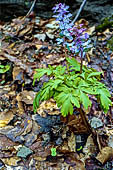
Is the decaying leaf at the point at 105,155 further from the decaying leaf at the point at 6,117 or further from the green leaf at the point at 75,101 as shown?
the decaying leaf at the point at 6,117

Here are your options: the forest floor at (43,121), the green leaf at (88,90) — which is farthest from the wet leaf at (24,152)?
the green leaf at (88,90)

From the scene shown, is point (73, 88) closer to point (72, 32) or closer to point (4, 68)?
point (72, 32)

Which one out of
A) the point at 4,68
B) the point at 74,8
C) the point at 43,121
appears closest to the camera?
the point at 43,121

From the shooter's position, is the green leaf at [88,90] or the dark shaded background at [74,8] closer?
the green leaf at [88,90]

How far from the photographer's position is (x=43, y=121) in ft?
9.86

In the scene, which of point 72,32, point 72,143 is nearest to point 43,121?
point 72,143

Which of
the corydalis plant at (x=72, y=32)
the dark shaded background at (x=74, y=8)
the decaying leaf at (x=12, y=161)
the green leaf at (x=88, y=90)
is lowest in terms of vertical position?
the decaying leaf at (x=12, y=161)

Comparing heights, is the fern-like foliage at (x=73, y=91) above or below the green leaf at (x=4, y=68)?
above

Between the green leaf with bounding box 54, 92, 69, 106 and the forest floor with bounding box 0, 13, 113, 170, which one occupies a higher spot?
the green leaf with bounding box 54, 92, 69, 106

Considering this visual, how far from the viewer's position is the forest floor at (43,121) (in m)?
2.56

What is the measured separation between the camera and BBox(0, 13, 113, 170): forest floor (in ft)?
8.41

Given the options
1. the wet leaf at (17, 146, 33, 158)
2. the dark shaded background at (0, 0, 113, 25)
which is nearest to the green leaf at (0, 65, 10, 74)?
the wet leaf at (17, 146, 33, 158)

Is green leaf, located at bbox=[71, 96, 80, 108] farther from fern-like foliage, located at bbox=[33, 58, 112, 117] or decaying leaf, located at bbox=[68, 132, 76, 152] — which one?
decaying leaf, located at bbox=[68, 132, 76, 152]

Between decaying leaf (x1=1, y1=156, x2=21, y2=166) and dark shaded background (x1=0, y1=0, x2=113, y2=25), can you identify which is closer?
decaying leaf (x1=1, y1=156, x2=21, y2=166)
